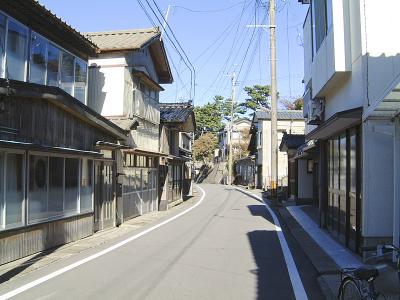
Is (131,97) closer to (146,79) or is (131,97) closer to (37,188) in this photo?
(146,79)

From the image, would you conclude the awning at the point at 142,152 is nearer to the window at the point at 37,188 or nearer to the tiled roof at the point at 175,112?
the tiled roof at the point at 175,112

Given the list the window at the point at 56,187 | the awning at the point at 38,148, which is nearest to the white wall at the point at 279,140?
the awning at the point at 38,148

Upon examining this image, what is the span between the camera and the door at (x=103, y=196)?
16391mm

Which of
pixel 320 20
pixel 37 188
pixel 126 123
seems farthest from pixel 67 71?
pixel 320 20

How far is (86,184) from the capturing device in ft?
49.3

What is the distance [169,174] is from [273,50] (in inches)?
392

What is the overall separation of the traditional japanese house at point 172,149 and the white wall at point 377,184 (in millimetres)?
16918

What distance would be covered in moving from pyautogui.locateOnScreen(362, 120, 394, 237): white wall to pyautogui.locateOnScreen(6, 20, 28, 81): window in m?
8.04

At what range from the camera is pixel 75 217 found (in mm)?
13961

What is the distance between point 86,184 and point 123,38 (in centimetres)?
876

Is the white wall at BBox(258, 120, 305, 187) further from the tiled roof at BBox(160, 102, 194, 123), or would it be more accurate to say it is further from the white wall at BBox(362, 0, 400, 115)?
Result: the white wall at BBox(362, 0, 400, 115)

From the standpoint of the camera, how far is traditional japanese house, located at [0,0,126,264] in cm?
1057

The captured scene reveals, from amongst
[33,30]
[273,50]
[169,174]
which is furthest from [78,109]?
[273,50]

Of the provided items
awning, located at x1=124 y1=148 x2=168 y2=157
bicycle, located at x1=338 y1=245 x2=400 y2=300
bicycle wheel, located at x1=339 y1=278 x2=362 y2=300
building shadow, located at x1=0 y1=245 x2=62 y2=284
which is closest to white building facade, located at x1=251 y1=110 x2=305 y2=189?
awning, located at x1=124 y1=148 x2=168 y2=157
